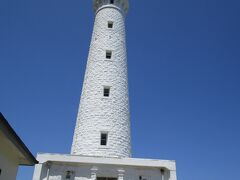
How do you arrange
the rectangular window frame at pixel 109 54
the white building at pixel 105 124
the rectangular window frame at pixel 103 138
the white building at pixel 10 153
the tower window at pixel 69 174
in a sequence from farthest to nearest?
the rectangular window frame at pixel 109 54 → the rectangular window frame at pixel 103 138 → the white building at pixel 105 124 → the tower window at pixel 69 174 → the white building at pixel 10 153

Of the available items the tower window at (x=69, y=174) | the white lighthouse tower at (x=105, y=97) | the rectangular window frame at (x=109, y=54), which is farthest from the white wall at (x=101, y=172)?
the rectangular window frame at (x=109, y=54)

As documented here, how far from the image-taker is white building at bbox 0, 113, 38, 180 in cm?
799

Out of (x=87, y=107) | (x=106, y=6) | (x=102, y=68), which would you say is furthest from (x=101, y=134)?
(x=106, y=6)

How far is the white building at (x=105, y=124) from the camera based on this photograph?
1403 cm

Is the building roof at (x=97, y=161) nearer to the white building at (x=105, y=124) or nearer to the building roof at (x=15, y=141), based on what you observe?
the white building at (x=105, y=124)

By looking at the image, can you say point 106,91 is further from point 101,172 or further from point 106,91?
point 101,172

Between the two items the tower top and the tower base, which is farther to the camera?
the tower top

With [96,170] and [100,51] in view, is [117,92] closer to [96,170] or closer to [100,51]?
[100,51]

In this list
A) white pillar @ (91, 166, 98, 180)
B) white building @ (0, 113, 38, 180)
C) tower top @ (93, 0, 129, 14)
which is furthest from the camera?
tower top @ (93, 0, 129, 14)

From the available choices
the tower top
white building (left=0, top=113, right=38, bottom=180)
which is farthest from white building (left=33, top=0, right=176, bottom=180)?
white building (left=0, top=113, right=38, bottom=180)

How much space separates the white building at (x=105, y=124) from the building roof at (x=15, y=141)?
2.76m

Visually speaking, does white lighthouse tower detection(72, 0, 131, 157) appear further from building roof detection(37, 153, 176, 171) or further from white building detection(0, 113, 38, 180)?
white building detection(0, 113, 38, 180)

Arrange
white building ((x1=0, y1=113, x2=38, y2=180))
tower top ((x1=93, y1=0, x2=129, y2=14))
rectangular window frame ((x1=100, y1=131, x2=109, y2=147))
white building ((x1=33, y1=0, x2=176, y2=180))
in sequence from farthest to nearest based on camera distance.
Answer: tower top ((x1=93, y1=0, x2=129, y2=14))
rectangular window frame ((x1=100, y1=131, x2=109, y2=147))
white building ((x1=33, y1=0, x2=176, y2=180))
white building ((x1=0, y1=113, x2=38, y2=180))

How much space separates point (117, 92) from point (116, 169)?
6.07m
